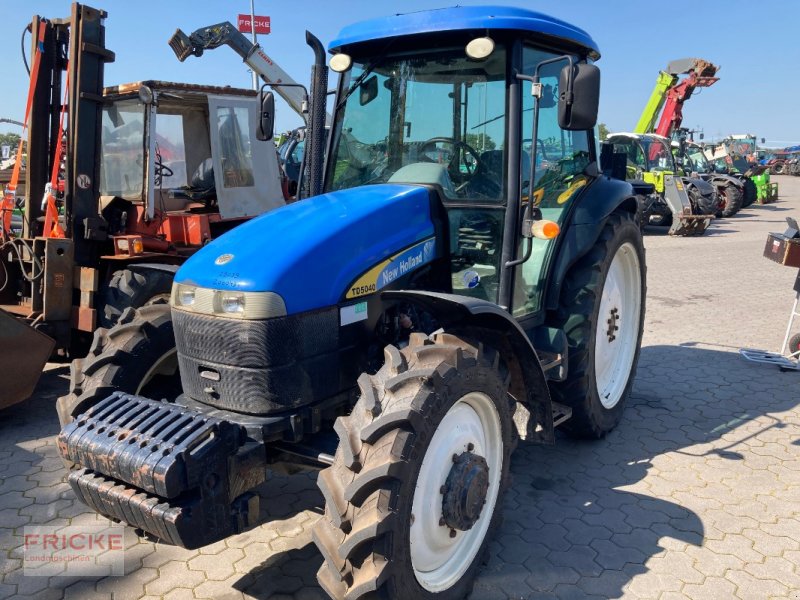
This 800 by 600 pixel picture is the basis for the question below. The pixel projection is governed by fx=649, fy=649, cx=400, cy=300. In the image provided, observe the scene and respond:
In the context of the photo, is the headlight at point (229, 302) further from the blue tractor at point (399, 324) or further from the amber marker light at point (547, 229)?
the amber marker light at point (547, 229)

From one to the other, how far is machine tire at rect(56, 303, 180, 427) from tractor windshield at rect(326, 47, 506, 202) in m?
1.25

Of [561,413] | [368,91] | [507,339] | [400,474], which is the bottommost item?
[561,413]

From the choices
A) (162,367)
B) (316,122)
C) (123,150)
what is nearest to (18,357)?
(162,367)

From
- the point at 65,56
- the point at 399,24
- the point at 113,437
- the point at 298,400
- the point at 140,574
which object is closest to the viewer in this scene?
the point at 113,437

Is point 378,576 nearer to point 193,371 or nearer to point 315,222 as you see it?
point 193,371

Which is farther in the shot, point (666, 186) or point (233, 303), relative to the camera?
point (666, 186)

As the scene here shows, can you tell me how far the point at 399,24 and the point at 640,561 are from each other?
2.81 meters

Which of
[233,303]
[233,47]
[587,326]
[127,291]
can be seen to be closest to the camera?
[233,303]

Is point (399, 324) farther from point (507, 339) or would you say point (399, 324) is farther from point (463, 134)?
point (463, 134)

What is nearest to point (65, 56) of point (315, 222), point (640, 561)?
point (315, 222)

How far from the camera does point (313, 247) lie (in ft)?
8.63

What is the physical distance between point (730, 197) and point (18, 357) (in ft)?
62.5

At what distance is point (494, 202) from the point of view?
10.8 feet

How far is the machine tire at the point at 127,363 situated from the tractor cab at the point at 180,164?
2.69 metres
